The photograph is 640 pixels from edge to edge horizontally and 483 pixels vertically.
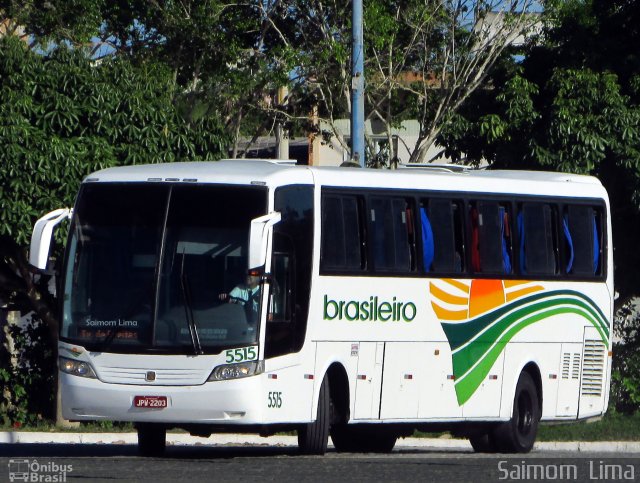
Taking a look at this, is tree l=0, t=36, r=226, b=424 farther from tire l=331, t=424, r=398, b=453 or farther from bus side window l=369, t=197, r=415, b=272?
bus side window l=369, t=197, r=415, b=272

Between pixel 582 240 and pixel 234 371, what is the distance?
6407 mm

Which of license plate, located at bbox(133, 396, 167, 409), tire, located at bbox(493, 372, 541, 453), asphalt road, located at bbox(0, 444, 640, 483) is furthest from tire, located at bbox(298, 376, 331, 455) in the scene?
tire, located at bbox(493, 372, 541, 453)

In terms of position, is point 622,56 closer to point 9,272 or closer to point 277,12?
point 277,12

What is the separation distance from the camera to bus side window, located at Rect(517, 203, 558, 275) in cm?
1722

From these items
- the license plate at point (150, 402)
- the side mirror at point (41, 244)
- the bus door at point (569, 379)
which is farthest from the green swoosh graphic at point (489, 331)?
the side mirror at point (41, 244)

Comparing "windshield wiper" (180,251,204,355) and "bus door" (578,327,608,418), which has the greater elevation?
"windshield wiper" (180,251,204,355)

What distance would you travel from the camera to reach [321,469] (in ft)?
41.1

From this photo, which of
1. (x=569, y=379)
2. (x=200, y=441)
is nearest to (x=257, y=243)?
(x=569, y=379)

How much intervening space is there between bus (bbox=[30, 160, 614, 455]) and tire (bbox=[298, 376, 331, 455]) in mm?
22

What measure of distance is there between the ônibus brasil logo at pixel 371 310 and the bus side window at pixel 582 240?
3204mm

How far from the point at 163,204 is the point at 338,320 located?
2152mm

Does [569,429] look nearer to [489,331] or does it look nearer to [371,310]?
[489,331]

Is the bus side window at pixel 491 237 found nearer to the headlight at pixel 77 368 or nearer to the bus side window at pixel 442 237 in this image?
the bus side window at pixel 442 237

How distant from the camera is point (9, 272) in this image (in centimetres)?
2250
